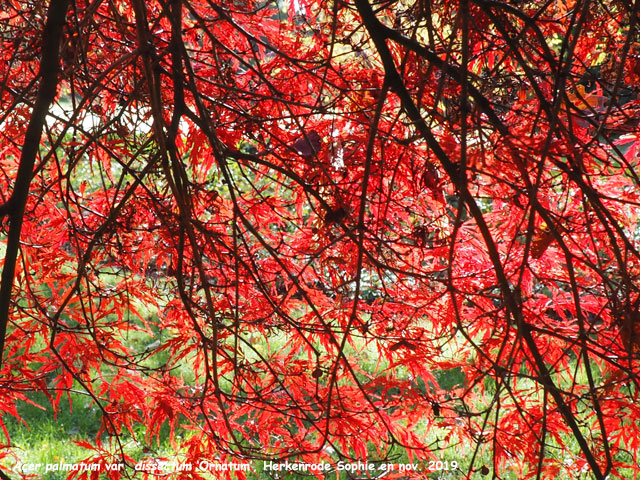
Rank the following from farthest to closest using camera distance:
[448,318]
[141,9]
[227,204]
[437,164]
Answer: [227,204], [448,318], [437,164], [141,9]

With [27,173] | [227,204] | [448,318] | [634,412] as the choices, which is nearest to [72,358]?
[227,204]

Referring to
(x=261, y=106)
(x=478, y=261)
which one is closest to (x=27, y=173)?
(x=261, y=106)

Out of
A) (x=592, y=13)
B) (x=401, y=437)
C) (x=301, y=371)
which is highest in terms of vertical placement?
(x=592, y=13)

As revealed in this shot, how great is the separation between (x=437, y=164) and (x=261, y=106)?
0.54m

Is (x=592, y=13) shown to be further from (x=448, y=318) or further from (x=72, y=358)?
(x=72, y=358)

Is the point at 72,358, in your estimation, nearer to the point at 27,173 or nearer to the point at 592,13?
the point at 27,173

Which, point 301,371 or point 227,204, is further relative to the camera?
point 227,204

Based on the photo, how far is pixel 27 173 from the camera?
45.7 inches

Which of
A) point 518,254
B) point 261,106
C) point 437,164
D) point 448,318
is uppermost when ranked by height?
point 261,106

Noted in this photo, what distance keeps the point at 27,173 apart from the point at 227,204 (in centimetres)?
89

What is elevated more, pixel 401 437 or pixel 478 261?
pixel 478 261

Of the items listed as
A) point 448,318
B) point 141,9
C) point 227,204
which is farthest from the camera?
point 227,204

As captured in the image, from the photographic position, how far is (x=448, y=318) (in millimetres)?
1845

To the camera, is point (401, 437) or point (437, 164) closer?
point (437, 164)
